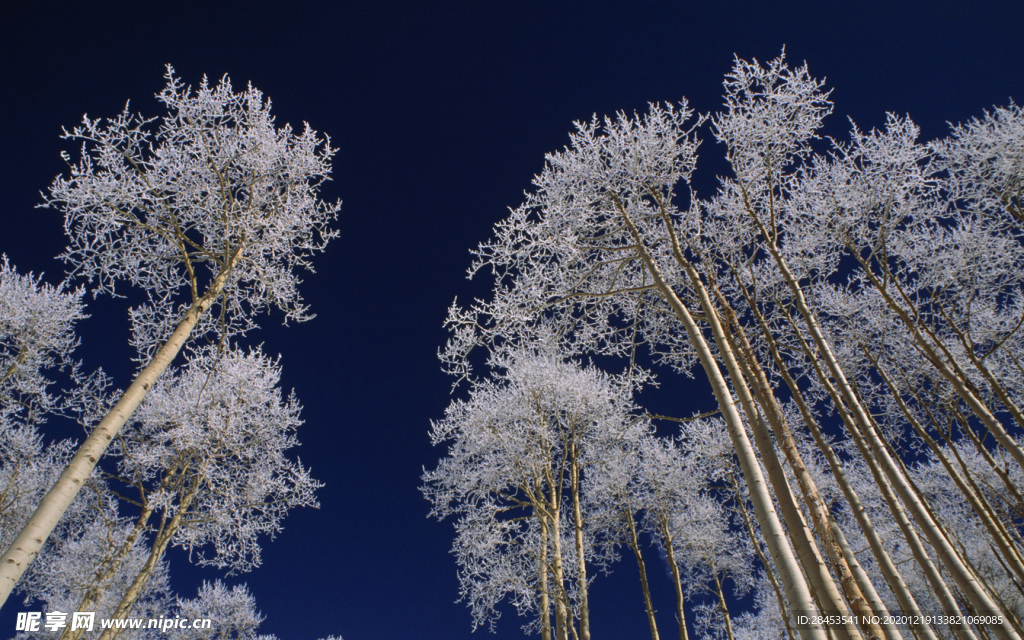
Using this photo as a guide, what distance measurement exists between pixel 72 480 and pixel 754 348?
8542mm

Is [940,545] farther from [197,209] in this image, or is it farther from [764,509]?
[197,209]

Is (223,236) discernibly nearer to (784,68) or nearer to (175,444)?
(175,444)

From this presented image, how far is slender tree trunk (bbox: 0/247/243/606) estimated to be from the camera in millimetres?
3561

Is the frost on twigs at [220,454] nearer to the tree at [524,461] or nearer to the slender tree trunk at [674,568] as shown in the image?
the tree at [524,461]

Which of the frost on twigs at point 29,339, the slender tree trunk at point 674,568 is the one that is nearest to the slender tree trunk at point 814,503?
the slender tree trunk at point 674,568

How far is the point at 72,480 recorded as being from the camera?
409 centimetres

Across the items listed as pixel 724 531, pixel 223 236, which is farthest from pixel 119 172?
pixel 724 531

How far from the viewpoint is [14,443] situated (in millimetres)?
10711

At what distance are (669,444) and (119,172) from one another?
13353 mm

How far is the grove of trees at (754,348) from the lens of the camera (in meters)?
4.76

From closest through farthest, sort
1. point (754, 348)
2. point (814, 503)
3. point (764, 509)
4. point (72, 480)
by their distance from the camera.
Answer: point (764, 509) → point (72, 480) → point (814, 503) → point (754, 348)

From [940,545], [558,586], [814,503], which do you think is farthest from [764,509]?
[558,586]

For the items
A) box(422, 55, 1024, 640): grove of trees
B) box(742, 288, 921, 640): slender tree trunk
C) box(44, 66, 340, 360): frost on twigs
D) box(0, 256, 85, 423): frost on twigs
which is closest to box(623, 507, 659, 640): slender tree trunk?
box(422, 55, 1024, 640): grove of trees

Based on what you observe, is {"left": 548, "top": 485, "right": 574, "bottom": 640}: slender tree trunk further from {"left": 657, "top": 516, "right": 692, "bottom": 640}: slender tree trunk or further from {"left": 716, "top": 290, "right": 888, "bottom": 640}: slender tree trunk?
{"left": 716, "top": 290, "right": 888, "bottom": 640}: slender tree trunk
